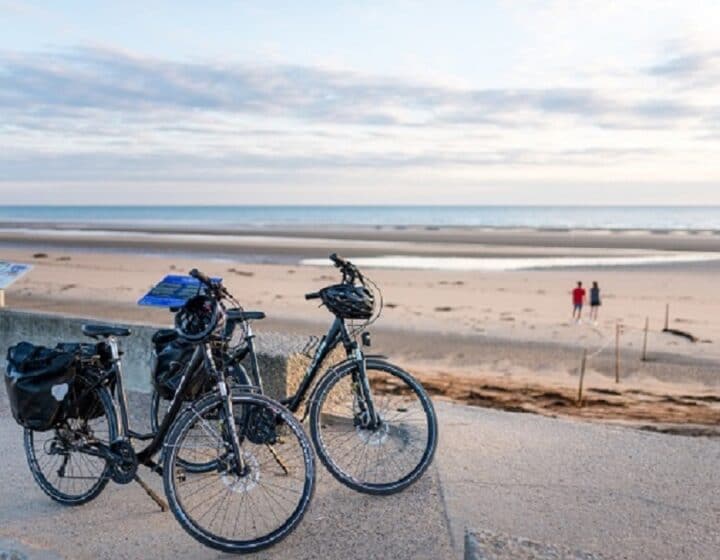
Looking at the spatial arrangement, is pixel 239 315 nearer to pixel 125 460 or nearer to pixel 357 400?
pixel 357 400

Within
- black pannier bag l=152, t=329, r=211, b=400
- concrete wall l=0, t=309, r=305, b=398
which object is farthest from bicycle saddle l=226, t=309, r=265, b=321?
concrete wall l=0, t=309, r=305, b=398

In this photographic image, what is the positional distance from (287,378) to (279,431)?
5.15 ft

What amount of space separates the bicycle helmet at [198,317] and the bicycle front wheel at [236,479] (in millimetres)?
347

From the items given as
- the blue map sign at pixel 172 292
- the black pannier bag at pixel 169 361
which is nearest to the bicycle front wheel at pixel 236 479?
the black pannier bag at pixel 169 361

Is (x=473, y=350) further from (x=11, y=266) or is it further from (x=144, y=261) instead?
(x=144, y=261)

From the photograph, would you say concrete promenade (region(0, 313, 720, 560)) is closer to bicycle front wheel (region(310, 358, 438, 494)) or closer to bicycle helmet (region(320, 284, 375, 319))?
bicycle front wheel (region(310, 358, 438, 494))

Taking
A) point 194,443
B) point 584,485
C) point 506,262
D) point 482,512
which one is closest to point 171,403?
point 194,443

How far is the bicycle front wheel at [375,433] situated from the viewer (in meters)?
4.70

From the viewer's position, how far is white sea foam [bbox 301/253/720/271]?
2969 centimetres

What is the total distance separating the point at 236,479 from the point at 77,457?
5.26ft

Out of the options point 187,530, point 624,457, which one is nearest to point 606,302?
point 624,457

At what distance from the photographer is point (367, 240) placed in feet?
163

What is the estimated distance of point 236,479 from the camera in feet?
13.6

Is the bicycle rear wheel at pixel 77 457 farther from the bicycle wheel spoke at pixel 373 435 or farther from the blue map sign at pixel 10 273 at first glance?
the blue map sign at pixel 10 273
